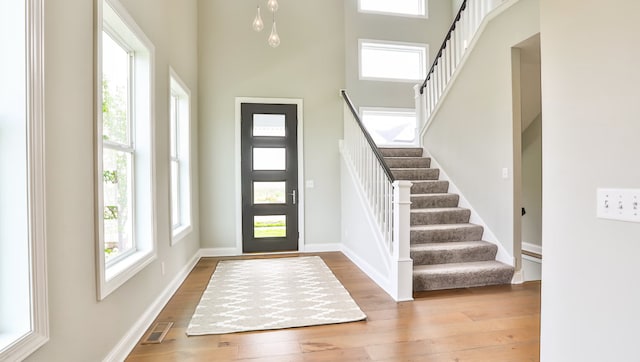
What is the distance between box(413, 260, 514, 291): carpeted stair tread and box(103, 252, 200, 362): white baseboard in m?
2.48

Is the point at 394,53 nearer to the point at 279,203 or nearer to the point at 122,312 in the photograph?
the point at 279,203

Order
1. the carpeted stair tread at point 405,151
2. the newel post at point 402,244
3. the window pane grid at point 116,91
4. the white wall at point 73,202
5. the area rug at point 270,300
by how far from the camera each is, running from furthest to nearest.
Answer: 1. the carpeted stair tread at point 405,151
2. the newel post at point 402,244
3. the area rug at point 270,300
4. the window pane grid at point 116,91
5. the white wall at point 73,202

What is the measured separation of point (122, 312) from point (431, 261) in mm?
2948

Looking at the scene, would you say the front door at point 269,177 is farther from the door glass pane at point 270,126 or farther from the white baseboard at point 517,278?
the white baseboard at point 517,278

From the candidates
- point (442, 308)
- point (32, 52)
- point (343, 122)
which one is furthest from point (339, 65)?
point (32, 52)

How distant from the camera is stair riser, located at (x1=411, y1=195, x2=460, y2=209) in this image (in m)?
4.14

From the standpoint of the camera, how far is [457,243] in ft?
12.3

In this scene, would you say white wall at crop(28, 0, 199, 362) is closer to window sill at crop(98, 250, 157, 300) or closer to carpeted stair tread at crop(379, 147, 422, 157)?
window sill at crop(98, 250, 157, 300)

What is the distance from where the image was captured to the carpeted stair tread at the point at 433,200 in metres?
4.14

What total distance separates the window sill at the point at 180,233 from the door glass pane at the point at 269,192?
1156 millimetres

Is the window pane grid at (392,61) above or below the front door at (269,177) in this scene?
above

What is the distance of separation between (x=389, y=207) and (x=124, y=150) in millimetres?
2451

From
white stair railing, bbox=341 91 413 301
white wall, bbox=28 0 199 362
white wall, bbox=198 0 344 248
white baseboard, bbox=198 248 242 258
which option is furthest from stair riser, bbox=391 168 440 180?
white wall, bbox=28 0 199 362

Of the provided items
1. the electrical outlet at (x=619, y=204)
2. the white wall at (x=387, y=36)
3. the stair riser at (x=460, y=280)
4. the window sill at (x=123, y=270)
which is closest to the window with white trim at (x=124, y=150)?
the window sill at (x=123, y=270)
